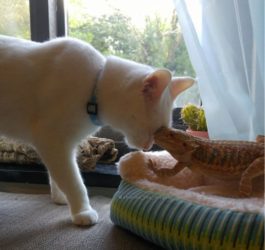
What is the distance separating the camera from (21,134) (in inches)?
46.3

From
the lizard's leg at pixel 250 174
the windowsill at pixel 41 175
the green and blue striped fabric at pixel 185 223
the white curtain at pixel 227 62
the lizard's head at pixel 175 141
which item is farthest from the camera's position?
the windowsill at pixel 41 175

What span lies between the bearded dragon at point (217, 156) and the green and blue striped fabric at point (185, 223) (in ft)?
0.44

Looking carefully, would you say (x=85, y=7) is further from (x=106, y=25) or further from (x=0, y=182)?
(x=0, y=182)

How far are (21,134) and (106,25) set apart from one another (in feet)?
2.49

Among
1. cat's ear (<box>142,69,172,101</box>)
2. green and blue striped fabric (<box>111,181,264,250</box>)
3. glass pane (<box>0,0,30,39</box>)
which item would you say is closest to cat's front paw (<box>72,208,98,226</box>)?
green and blue striped fabric (<box>111,181,264,250</box>)

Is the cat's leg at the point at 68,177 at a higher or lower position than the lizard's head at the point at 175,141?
lower

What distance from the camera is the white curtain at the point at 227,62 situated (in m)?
1.16

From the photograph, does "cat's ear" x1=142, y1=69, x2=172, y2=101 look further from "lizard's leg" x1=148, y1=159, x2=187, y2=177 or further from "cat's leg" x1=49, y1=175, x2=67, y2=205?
"cat's leg" x1=49, y1=175, x2=67, y2=205

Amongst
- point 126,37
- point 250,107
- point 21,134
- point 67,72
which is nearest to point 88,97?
point 67,72

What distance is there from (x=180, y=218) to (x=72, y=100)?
0.44m

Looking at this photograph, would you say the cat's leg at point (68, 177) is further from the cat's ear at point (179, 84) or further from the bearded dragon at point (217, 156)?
the cat's ear at point (179, 84)

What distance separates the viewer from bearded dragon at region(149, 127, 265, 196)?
95 centimetres

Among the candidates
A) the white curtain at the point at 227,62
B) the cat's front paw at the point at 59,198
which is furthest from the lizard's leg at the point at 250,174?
the cat's front paw at the point at 59,198

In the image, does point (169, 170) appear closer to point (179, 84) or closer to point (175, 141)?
point (175, 141)
